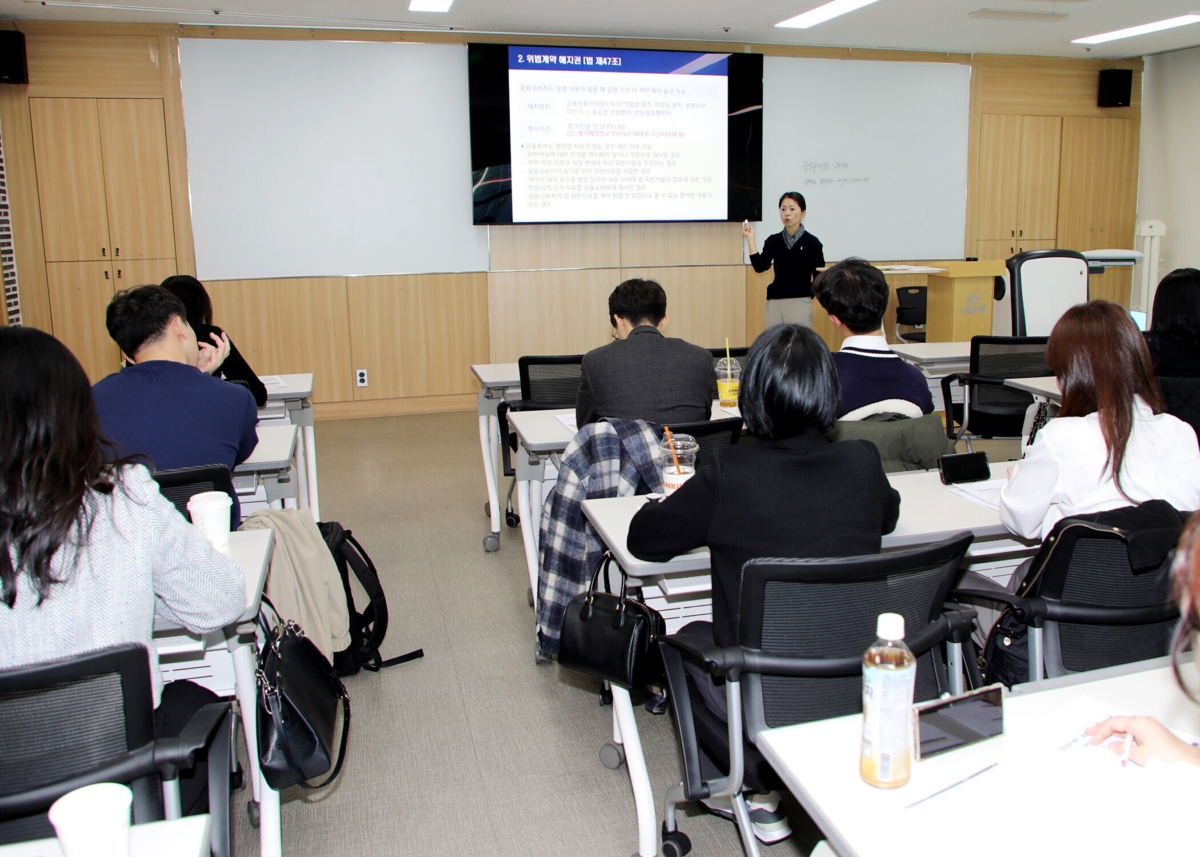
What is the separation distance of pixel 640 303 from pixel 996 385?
205 centimetres

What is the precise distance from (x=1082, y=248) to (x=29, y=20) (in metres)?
9.52

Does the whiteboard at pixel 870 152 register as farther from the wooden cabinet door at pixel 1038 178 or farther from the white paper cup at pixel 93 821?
the white paper cup at pixel 93 821

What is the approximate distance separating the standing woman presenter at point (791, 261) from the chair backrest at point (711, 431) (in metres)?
3.94

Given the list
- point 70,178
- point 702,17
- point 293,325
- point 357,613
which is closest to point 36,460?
point 357,613

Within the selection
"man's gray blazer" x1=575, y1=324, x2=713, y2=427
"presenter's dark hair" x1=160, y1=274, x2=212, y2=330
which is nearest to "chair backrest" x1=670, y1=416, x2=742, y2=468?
"man's gray blazer" x1=575, y1=324, x2=713, y2=427

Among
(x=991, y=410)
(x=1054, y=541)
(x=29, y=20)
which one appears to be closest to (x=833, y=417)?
(x=1054, y=541)

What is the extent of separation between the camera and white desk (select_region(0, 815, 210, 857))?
1081 mm

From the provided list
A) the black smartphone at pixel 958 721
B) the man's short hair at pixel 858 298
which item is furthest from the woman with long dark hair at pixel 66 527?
the man's short hair at pixel 858 298

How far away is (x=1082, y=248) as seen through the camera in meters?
9.45

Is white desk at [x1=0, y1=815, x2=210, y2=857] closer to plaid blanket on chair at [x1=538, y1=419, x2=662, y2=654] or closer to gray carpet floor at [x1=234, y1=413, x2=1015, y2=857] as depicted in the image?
gray carpet floor at [x1=234, y1=413, x2=1015, y2=857]

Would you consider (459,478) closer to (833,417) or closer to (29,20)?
(833,417)

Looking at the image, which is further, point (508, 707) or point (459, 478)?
point (459, 478)

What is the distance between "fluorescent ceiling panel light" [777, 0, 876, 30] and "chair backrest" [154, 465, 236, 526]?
240 inches

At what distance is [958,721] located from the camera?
1.21 meters
